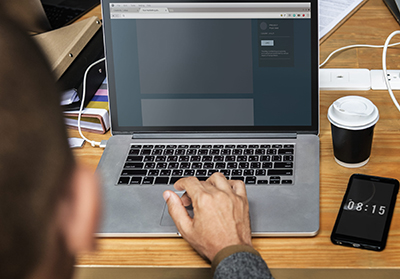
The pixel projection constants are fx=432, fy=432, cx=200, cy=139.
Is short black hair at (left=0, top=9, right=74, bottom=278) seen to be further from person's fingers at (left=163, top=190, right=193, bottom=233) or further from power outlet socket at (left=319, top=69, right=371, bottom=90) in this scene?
power outlet socket at (left=319, top=69, right=371, bottom=90)

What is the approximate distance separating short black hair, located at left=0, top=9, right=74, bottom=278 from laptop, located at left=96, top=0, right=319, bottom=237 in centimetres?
55

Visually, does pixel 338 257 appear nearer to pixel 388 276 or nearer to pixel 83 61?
pixel 388 276

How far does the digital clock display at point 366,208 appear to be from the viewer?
751 millimetres

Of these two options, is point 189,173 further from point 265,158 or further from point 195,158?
point 265,158

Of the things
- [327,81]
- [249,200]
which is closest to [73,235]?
[249,200]

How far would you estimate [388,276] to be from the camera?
71 cm

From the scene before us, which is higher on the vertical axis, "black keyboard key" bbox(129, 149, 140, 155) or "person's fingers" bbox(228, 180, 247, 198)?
"black keyboard key" bbox(129, 149, 140, 155)

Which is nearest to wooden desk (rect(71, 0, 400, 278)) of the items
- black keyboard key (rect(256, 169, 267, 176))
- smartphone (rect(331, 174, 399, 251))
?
smartphone (rect(331, 174, 399, 251))

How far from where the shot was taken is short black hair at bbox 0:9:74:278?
282 mm

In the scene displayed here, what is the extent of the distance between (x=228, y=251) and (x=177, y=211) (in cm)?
13

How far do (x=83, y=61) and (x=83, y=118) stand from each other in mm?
154

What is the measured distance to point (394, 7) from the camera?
52.6 inches

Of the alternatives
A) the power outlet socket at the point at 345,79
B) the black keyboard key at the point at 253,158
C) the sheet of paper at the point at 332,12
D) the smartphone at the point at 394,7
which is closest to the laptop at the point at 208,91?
the black keyboard key at the point at 253,158

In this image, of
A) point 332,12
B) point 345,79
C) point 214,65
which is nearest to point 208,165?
point 214,65
